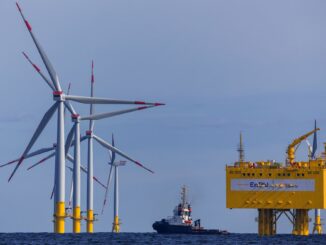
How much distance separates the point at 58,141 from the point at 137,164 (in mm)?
17637

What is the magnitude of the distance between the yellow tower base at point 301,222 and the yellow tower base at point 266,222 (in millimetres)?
3785

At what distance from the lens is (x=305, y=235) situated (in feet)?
645

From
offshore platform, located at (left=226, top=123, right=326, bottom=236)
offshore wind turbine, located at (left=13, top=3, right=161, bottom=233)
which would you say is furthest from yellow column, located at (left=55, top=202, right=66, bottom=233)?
offshore platform, located at (left=226, top=123, right=326, bottom=236)

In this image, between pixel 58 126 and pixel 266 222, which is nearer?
pixel 58 126

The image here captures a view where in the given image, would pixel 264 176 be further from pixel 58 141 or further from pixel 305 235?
pixel 58 141

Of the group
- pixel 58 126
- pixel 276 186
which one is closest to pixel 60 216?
pixel 58 126

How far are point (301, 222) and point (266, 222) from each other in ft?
18.4

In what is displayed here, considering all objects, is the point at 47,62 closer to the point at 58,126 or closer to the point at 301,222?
the point at 58,126

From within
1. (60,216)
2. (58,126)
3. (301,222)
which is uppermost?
(58,126)

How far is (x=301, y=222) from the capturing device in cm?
19475

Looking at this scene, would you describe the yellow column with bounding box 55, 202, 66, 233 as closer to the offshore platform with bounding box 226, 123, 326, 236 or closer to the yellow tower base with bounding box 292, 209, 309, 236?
the offshore platform with bounding box 226, 123, 326, 236

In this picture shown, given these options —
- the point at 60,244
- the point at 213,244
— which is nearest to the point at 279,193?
the point at 213,244

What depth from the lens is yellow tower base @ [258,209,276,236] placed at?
19362 centimetres

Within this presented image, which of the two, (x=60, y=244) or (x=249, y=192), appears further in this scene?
(x=249, y=192)
